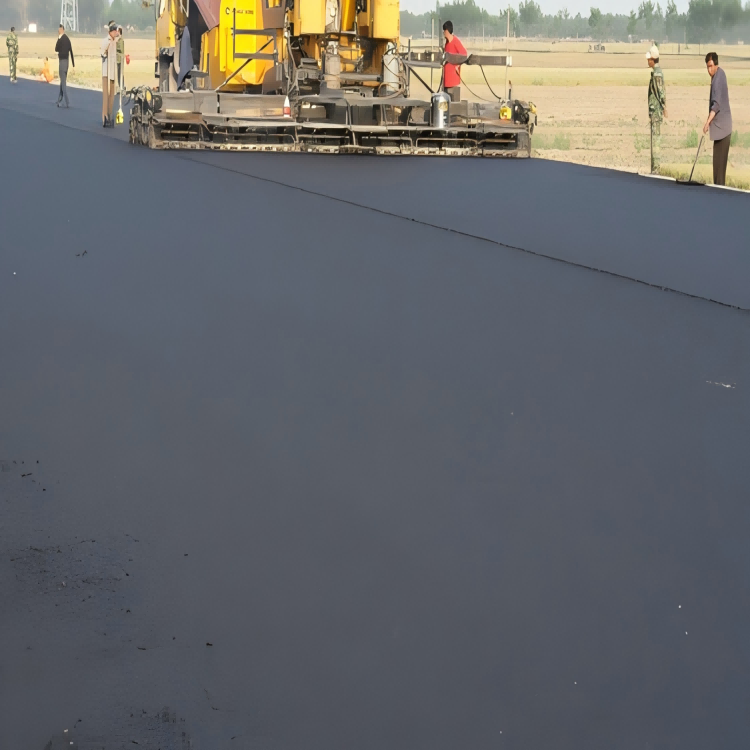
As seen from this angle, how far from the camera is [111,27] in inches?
1187

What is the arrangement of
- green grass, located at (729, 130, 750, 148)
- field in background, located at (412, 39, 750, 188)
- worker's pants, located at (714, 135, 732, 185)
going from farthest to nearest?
green grass, located at (729, 130, 750, 148), field in background, located at (412, 39, 750, 188), worker's pants, located at (714, 135, 732, 185)

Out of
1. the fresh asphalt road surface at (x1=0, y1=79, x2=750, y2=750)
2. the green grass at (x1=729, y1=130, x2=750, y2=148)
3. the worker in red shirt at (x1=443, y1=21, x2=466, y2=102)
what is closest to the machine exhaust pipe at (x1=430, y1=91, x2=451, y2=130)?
the worker in red shirt at (x1=443, y1=21, x2=466, y2=102)

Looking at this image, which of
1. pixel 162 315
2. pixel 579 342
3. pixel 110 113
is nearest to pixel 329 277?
pixel 162 315

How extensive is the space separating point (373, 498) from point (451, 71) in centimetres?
2112

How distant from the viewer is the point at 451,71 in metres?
26.1

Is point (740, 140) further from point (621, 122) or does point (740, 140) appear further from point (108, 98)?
point (108, 98)

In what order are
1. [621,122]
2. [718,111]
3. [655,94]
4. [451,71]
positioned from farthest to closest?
1. [621,122]
2. [451,71]
3. [655,94]
4. [718,111]

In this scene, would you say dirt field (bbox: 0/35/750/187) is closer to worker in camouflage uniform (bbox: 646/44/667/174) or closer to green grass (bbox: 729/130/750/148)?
green grass (bbox: 729/130/750/148)

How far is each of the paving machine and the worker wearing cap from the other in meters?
3.20

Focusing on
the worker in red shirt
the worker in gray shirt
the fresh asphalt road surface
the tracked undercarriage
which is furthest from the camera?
the worker in red shirt

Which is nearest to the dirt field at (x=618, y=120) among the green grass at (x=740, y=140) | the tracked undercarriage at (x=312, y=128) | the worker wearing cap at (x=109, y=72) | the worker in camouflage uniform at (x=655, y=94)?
the green grass at (x=740, y=140)

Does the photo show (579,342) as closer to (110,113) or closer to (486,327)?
(486,327)

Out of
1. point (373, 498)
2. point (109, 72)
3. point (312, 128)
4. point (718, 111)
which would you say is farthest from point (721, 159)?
point (373, 498)

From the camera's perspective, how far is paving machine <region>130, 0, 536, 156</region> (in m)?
23.7
